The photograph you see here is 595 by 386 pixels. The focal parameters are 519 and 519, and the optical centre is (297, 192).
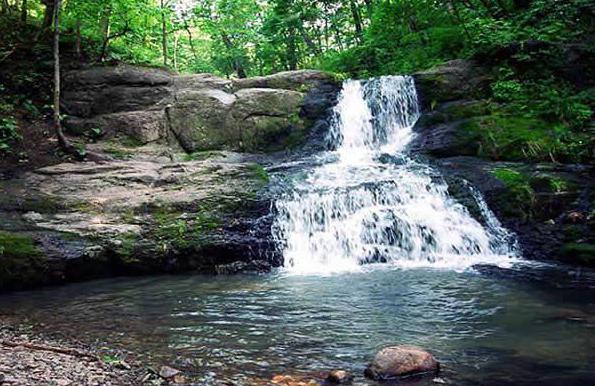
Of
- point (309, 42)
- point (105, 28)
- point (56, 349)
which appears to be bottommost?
point (56, 349)

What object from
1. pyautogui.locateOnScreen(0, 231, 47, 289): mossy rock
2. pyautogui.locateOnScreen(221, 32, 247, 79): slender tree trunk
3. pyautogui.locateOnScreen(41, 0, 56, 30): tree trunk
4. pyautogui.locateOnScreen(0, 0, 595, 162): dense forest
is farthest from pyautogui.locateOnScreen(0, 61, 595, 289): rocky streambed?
pyautogui.locateOnScreen(221, 32, 247, 79): slender tree trunk

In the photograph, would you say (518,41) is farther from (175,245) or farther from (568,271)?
(175,245)

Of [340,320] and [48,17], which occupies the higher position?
[48,17]

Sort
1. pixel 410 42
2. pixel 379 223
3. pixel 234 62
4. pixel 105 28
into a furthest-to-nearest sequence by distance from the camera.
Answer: pixel 234 62
pixel 410 42
pixel 105 28
pixel 379 223

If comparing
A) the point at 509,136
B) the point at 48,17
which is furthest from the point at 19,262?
the point at 509,136

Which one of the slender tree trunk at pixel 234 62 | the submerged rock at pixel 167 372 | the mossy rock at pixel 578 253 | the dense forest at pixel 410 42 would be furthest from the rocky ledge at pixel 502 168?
the slender tree trunk at pixel 234 62

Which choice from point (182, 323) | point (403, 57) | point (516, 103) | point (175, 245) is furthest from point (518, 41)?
point (182, 323)

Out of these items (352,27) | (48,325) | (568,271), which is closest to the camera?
(48,325)

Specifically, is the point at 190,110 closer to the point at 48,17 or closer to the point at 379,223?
the point at 48,17

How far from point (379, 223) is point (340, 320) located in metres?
4.12

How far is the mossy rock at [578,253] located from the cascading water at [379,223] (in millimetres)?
880

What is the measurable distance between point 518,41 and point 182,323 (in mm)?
11963

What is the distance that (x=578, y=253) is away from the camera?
8.45 m

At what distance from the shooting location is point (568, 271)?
7980mm
